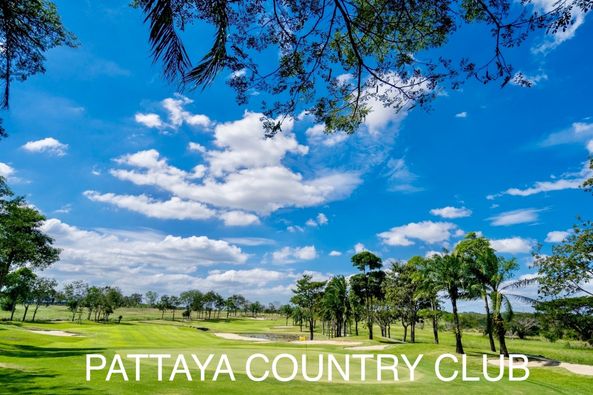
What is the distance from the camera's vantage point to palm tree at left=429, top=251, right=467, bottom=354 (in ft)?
117

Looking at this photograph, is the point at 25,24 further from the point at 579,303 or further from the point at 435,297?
the point at 435,297

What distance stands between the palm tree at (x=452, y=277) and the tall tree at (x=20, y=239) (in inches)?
1435

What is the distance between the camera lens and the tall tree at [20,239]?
28234 millimetres

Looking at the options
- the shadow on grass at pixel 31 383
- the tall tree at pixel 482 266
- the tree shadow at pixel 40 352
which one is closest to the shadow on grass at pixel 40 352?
the tree shadow at pixel 40 352

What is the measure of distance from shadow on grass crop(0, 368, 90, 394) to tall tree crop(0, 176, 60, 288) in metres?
15.8

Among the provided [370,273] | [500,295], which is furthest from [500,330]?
[370,273]

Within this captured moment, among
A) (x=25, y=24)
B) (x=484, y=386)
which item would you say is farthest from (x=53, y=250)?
(x=484, y=386)

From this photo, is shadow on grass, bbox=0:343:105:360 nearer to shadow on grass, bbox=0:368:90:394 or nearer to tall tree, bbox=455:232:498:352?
shadow on grass, bbox=0:368:90:394

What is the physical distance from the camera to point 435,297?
47156 mm

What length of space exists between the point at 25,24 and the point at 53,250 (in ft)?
122

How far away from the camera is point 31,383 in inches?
553

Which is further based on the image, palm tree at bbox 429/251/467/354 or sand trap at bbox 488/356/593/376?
palm tree at bbox 429/251/467/354

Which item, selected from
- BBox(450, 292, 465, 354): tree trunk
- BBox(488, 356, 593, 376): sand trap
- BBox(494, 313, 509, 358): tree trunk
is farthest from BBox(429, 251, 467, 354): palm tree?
BBox(488, 356, 593, 376): sand trap

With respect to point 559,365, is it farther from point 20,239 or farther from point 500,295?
point 20,239
